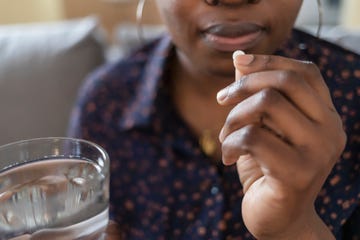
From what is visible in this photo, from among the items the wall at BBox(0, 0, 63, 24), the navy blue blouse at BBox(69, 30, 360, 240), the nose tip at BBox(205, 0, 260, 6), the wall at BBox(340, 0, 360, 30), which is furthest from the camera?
the wall at BBox(0, 0, 63, 24)

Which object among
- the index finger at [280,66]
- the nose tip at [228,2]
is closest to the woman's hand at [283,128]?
the index finger at [280,66]

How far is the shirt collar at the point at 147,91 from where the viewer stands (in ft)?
2.91

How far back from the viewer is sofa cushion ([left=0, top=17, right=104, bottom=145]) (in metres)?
1.16

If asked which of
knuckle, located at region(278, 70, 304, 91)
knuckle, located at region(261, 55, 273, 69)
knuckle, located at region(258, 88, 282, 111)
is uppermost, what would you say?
knuckle, located at region(261, 55, 273, 69)

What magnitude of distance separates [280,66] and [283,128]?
0.07 m

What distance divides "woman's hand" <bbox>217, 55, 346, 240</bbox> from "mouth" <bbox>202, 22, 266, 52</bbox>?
Result: 0.15 metres

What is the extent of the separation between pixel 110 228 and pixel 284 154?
0.25 meters

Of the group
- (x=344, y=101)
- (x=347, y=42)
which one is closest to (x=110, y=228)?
(x=344, y=101)

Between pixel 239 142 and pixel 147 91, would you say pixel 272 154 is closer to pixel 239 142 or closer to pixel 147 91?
pixel 239 142

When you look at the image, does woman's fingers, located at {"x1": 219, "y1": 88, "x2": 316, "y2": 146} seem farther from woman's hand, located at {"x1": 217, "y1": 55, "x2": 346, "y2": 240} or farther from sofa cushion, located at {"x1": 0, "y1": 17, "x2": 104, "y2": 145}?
sofa cushion, located at {"x1": 0, "y1": 17, "x2": 104, "y2": 145}

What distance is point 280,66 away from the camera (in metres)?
0.49

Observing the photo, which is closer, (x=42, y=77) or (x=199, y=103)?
(x=199, y=103)

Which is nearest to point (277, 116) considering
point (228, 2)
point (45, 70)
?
point (228, 2)

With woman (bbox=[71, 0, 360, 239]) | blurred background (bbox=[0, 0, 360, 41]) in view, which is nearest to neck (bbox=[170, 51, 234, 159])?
woman (bbox=[71, 0, 360, 239])
